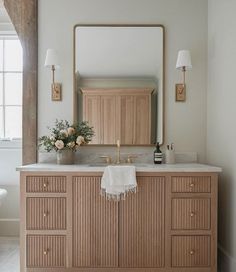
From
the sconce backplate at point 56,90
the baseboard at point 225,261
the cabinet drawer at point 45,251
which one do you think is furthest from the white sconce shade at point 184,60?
the cabinet drawer at point 45,251

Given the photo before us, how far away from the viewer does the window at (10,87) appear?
3535mm

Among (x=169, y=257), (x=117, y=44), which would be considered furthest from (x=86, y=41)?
(x=169, y=257)

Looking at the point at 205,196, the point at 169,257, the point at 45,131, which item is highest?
the point at 45,131

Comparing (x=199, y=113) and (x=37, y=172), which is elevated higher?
(x=199, y=113)

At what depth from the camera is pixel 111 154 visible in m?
2.97

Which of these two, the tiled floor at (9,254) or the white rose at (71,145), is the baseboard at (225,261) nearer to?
the white rose at (71,145)

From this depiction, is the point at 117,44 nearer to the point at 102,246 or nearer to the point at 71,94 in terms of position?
the point at 71,94

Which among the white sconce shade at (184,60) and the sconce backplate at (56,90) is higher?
the white sconce shade at (184,60)

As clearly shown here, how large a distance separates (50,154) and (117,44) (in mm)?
1263

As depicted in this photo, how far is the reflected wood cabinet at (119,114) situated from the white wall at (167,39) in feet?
0.63

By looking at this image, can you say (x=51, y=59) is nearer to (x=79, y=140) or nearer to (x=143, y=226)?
(x=79, y=140)

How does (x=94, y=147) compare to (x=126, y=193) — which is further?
(x=94, y=147)

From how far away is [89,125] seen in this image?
2.95 meters

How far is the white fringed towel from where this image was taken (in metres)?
2.32
